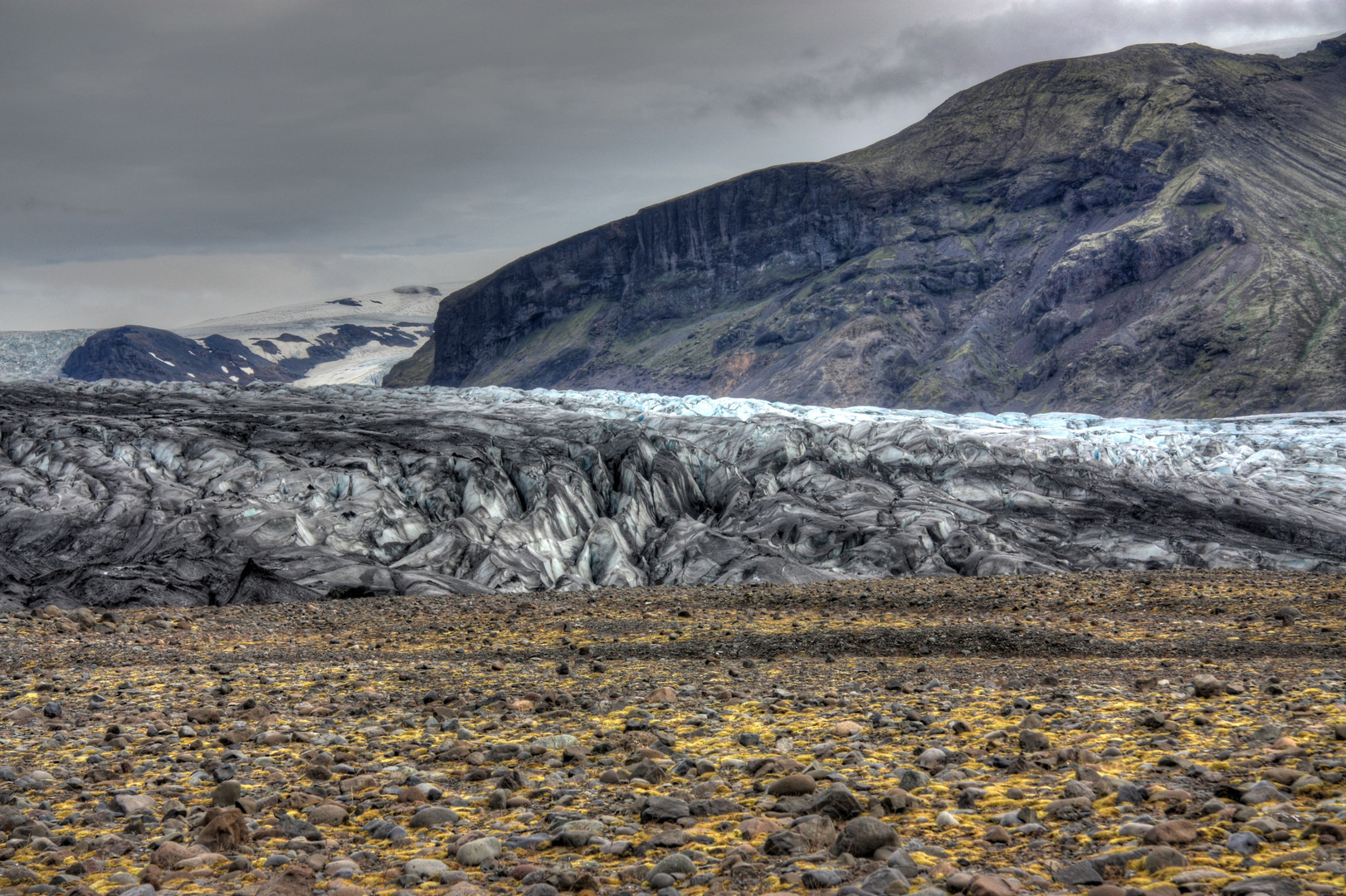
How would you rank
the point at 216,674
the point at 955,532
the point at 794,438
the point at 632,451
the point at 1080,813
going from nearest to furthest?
the point at 1080,813 → the point at 216,674 → the point at 955,532 → the point at 632,451 → the point at 794,438

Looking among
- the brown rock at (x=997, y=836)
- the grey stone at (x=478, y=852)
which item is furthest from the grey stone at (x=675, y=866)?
the brown rock at (x=997, y=836)

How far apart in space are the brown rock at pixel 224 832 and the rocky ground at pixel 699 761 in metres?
0.02

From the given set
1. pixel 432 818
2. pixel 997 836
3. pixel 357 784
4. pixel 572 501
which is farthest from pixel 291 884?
pixel 572 501

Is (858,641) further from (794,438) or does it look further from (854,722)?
(794,438)

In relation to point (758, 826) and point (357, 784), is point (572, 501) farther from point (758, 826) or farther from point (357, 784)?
point (758, 826)

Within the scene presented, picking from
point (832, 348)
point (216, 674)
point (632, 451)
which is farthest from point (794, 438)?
point (832, 348)

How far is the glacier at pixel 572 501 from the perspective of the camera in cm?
2750

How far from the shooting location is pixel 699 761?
7.50 m

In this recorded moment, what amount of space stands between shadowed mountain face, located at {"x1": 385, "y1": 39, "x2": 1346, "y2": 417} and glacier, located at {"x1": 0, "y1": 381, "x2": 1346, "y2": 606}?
87058 millimetres

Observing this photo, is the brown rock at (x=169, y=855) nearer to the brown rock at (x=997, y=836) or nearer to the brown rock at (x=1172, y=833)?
the brown rock at (x=997, y=836)

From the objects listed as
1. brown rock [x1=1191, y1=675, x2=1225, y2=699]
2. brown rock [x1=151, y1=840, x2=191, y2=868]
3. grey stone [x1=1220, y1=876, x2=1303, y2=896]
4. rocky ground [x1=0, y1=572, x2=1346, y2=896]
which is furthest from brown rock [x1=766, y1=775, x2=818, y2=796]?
brown rock [x1=1191, y1=675, x2=1225, y2=699]

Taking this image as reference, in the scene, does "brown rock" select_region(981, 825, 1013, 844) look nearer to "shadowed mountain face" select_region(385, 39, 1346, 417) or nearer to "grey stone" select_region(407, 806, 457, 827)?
"grey stone" select_region(407, 806, 457, 827)

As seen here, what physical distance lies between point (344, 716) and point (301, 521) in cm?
2137

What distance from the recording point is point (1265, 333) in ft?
397
